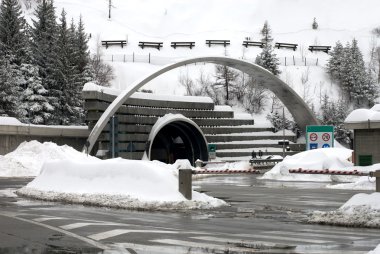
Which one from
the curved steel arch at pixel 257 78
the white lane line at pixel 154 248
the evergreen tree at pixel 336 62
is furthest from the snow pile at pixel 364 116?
the evergreen tree at pixel 336 62

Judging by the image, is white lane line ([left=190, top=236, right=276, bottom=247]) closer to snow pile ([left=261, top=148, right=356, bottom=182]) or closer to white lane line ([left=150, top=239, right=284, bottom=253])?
white lane line ([left=150, top=239, right=284, bottom=253])

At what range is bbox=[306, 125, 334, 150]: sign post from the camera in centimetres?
4191

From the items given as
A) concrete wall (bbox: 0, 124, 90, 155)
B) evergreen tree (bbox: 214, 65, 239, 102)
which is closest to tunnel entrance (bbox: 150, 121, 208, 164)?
concrete wall (bbox: 0, 124, 90, 155)

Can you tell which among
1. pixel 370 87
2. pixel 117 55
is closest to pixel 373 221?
pixel 370 87

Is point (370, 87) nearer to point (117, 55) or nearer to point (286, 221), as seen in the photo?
point (117, 55)

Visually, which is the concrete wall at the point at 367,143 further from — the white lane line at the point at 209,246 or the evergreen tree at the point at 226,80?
the evergreen tree at the point at 226,80

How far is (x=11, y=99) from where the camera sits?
173ft

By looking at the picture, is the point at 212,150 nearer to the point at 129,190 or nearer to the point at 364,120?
the point at 364,120

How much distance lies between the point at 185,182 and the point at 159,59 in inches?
3846

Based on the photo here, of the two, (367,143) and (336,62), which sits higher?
(336,62)

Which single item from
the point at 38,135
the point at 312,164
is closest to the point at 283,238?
the point at 312,164

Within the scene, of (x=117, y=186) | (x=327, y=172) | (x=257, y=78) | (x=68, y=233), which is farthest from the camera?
(x=257, y=78)

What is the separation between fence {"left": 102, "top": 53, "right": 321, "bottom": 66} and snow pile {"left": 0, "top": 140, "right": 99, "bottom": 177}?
68.4 metres

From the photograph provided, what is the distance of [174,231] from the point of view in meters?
11.4
